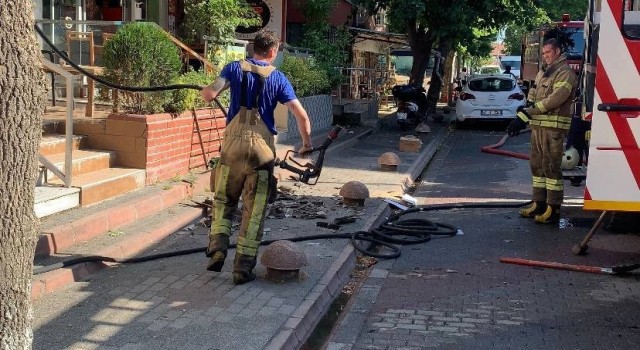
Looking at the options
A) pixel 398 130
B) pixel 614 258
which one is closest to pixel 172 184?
pixel 614 258

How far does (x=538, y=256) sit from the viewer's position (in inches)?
307

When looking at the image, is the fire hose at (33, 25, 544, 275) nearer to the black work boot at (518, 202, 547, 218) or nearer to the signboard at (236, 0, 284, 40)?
the black work boot at (518, 202, 547, 218)

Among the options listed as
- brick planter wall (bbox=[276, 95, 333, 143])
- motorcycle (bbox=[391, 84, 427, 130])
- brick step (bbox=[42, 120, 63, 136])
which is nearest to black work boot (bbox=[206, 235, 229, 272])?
brick step (bbox=[42, 120, 63, 136])

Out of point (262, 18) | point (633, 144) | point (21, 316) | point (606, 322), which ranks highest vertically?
point (262, 18)

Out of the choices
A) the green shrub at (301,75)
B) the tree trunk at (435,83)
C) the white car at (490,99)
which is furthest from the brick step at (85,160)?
the tree trunk at (435,83)

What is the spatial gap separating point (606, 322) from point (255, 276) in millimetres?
2730

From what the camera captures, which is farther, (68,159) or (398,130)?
(398,130)

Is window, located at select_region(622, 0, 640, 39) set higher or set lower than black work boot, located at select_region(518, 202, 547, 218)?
higher

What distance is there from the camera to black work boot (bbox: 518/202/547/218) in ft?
30.9

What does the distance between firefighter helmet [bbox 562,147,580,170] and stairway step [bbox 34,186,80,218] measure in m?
5.35

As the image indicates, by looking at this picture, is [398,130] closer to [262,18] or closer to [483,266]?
[262,18]

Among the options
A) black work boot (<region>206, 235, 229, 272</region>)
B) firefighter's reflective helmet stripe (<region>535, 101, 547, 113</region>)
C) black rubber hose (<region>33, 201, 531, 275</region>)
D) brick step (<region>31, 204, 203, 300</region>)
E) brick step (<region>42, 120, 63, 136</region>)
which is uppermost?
firefighter's reflective helmet stripe (<region>535, 101, 547, 113</region>)

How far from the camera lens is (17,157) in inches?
121

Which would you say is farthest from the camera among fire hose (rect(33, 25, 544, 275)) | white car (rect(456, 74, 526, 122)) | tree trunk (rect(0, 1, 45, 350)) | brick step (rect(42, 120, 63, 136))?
white car (rect(456, 74, 526, 122))
